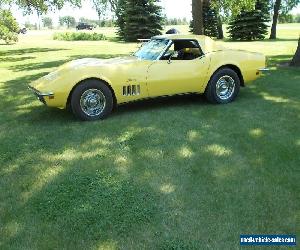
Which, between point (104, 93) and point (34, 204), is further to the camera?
point (104, 93)

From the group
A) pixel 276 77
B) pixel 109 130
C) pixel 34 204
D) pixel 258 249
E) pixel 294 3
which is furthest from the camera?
pixel 294 3

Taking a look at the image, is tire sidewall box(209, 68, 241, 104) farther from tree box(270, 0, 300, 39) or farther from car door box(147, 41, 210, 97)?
tree box(270, 0, 300, 39)

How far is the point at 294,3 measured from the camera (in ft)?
103

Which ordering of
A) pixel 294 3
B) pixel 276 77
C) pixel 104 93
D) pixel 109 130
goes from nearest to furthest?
pixel 109 130
pixel 104 93
pixel 276 77
pixel 294 3

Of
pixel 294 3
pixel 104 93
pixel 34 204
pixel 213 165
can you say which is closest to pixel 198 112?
pixel 104 93

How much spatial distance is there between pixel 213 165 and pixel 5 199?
8.34 ft

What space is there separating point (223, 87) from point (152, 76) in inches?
66.5

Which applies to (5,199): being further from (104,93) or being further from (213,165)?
(104,93)

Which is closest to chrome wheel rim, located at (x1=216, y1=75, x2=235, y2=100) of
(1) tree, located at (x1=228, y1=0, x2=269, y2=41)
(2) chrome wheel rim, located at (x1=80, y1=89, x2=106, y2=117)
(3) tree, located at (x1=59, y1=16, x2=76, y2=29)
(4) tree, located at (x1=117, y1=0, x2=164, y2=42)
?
(2) chrome wheel rim, located at (x1=80, y1=89, x2=106, y2=117)

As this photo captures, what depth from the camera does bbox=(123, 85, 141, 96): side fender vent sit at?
23.5 ft

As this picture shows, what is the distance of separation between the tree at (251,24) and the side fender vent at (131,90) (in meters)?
26.8

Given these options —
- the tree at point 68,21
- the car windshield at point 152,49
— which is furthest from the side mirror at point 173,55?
the tree at point 68,21

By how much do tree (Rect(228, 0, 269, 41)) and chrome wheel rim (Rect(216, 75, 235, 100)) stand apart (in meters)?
25.5

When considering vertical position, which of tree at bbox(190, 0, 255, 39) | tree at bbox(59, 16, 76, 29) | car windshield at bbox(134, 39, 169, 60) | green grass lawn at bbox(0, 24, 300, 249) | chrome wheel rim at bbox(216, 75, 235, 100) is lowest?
green grass lawn at bbox(0, 24, 300, 249)
